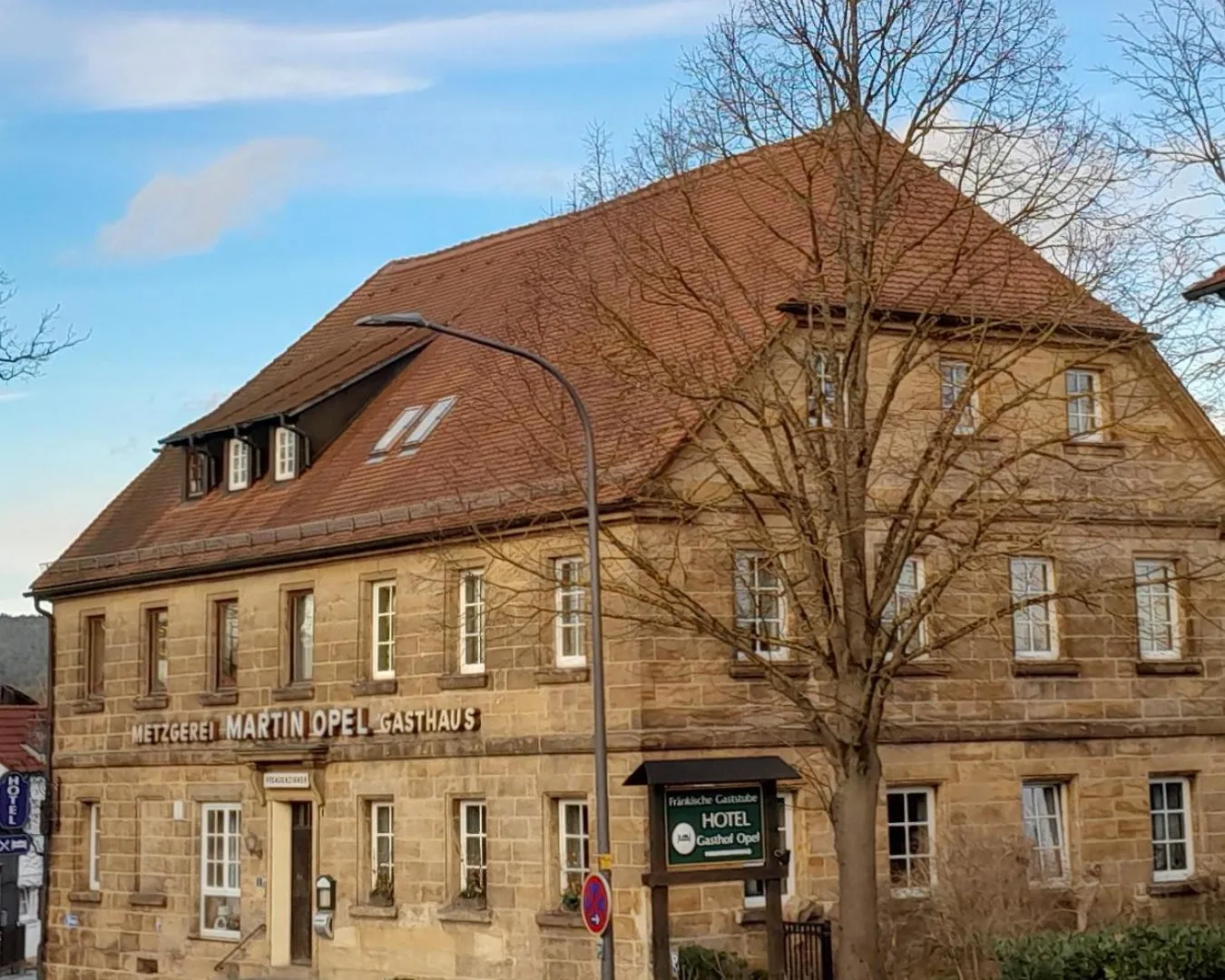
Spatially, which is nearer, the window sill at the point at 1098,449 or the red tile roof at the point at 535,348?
the red tile roof at the point at 535,348

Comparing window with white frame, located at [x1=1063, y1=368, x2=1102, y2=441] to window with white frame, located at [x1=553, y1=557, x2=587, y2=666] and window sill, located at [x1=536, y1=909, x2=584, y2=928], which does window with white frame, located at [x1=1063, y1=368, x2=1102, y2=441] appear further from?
window sill, located at [x1=536, y1=909, x2=584, y2=928]

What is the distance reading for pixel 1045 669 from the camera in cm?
2748

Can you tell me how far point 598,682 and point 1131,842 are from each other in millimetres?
A: 11358

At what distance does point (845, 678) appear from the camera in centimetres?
1998

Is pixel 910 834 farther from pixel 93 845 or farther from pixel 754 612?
pixel 93 845

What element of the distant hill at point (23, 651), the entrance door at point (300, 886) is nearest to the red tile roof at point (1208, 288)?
the entrance door at point (300, 886)

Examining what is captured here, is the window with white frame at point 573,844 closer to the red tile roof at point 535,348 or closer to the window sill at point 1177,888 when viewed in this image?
the red tile roof at point 535,348

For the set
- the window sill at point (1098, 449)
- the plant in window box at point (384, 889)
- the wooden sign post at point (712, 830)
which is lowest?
the plant in window box at point (384, 889)

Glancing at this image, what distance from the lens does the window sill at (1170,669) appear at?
93.0 ft

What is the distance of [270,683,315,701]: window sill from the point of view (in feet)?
98.2

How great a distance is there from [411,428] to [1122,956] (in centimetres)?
1522

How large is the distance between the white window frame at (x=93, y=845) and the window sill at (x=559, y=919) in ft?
40.1

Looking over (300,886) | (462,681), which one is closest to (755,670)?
(462,681)

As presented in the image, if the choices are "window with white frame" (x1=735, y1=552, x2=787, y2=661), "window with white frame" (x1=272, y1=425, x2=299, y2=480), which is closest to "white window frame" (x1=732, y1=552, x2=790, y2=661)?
"window with white frame" (x1=735, y1=552, x2=787, y2=661)
